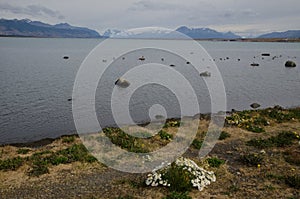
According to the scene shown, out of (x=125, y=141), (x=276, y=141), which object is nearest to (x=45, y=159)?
(x=125, y=141)

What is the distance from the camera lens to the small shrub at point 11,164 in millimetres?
14156

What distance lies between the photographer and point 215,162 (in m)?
14.5

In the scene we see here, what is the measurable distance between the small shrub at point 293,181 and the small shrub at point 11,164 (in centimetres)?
1286

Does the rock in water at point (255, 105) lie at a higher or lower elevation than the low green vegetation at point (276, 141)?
lower

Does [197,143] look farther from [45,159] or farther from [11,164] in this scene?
[11,164]

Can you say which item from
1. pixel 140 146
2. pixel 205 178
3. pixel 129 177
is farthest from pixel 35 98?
pixel 205 178

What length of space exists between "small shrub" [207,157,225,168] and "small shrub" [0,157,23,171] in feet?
32.2

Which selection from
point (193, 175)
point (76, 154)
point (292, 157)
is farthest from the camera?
point (76, 154)

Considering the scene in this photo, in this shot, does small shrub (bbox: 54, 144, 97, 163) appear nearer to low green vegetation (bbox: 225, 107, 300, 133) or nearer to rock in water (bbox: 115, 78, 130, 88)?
low green vegetation (bbox: 225, 107, 300, 133)

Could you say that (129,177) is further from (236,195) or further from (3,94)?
(3,94)

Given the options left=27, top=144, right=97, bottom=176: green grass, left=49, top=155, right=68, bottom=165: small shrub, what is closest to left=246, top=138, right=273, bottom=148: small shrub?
left=27, top=144, right=97, bottom=176: green grass

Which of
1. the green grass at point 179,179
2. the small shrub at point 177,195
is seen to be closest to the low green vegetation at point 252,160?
the green grass at point 179,179

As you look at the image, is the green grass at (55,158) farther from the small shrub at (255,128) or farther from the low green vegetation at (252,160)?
the small shrub at (255,128)

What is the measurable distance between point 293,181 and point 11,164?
13.4 meters
